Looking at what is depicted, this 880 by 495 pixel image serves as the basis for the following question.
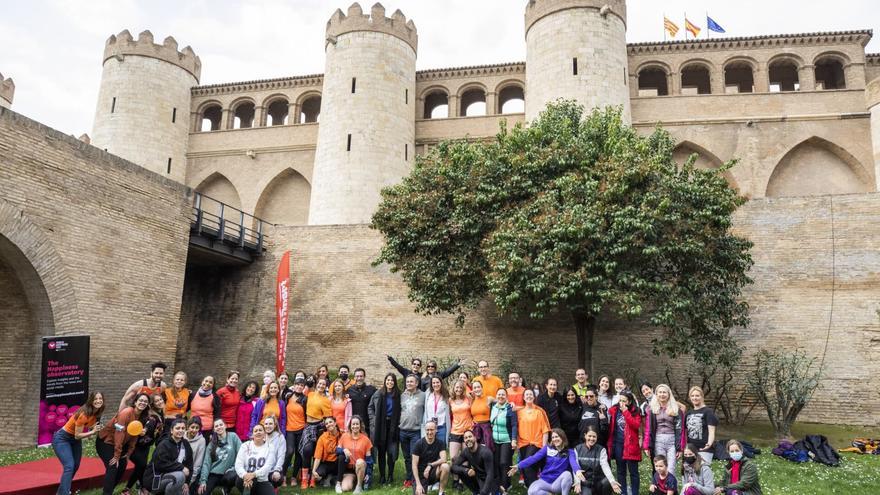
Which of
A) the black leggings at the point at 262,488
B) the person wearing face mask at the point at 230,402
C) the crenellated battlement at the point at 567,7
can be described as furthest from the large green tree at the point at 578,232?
the crenellated battlement at the point at 567,7

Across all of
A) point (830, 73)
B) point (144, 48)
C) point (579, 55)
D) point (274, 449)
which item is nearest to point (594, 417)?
point (274, 449)

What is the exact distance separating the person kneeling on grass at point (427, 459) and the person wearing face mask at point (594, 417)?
1778mm

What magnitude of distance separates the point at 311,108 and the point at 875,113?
25721 millimetres

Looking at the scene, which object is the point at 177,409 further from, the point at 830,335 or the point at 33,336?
the point at 830,335

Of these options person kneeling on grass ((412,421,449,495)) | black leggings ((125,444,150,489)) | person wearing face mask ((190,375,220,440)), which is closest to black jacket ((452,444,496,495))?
person kneeling on grass ((412,421,449,495))

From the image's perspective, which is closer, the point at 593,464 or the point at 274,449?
the point at 593,464

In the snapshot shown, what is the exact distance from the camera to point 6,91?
30438 millimetres

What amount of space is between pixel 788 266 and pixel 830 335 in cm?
200

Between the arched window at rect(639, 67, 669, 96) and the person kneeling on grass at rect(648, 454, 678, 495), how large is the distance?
2379 cm

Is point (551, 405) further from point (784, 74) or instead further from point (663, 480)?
point (784, 74)

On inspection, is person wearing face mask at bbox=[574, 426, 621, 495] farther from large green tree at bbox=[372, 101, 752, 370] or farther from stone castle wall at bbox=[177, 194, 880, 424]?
stone castle wall at bbox=[177, 194, 880, 424]

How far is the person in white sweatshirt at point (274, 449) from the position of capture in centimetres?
704

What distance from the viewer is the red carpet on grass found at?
6.92 meters

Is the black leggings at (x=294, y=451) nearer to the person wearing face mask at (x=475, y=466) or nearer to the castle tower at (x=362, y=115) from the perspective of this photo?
the person wearing face mask at (x=475, y=466)
